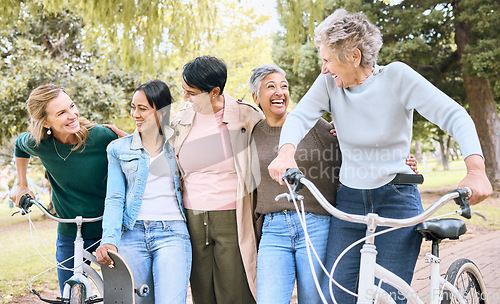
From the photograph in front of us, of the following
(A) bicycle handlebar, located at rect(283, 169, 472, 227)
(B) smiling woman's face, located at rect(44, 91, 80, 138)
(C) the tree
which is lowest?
(A) bicycle handlebar, located at rect(283, 169, 472, 227)

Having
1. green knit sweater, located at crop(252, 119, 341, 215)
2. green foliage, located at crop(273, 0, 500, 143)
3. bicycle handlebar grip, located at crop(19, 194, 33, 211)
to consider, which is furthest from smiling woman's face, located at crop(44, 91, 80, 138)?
green foliage, located at crop(273, 0, 500, 143)

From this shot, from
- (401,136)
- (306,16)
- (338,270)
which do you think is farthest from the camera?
(306,16)

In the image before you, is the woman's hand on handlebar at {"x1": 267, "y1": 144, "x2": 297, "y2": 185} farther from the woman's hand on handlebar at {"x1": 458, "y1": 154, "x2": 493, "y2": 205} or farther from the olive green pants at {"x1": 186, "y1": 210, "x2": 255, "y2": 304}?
the olive green pants at {"x1": 186, "y1": 210, "x2": 255, "y2": 304}

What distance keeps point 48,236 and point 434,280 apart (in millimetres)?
11102

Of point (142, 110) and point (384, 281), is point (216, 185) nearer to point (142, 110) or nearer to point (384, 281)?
point (142, 110)

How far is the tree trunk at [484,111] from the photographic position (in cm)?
1334

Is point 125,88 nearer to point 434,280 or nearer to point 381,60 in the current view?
point 381,60

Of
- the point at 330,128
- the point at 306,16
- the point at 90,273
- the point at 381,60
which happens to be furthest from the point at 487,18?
the point at 90,273

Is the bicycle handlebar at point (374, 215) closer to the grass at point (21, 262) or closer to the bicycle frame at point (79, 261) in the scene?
the bicycle frame at point (79, 261)

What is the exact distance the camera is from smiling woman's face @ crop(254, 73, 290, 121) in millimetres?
2912

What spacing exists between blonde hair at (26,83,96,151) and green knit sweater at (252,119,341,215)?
42.6 inches

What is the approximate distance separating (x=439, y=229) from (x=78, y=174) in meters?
2.07

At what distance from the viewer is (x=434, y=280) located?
7.63ft

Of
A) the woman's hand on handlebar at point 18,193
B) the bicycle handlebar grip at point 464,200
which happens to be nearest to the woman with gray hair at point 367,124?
the bicycle handlebar grip at point 464,200
